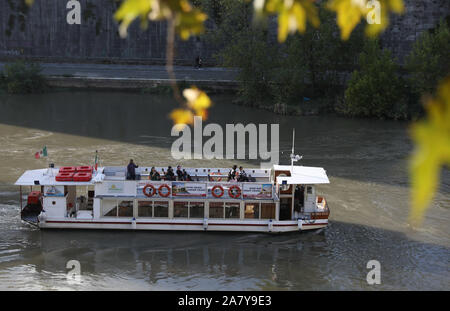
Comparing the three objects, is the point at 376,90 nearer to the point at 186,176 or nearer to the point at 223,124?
the point at 223,124

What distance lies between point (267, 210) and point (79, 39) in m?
30.1

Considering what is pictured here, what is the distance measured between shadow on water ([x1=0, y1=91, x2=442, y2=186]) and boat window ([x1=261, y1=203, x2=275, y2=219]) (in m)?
5.95

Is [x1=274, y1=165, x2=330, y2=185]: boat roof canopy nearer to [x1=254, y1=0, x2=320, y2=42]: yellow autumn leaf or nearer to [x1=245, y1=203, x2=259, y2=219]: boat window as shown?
[x1=245, y1=203, x2=259, y2=219]: boat window

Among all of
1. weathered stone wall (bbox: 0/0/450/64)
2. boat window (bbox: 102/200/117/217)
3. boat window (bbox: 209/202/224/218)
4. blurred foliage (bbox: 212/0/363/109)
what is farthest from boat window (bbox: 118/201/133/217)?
weathered stone wall (bbox: 0/0/450/64)

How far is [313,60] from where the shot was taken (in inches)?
1479

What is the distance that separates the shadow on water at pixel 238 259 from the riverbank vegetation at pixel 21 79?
23191 millimetres

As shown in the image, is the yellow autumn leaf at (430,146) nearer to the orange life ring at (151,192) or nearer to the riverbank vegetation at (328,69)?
the orange life ring at (151,192)

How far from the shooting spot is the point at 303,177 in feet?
59.3

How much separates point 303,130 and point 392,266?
16.2m

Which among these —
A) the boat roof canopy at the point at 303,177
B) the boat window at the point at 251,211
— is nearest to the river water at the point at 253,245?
the boat window at the point at 251,211

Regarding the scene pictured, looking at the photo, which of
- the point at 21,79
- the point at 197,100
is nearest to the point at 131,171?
the point at 197,100

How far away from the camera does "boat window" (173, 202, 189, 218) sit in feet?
58.6
